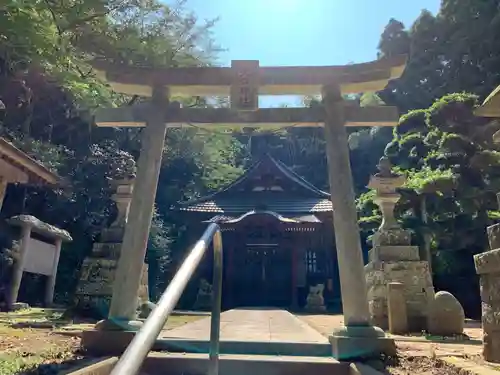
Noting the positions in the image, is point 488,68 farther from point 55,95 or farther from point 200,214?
point 55,95

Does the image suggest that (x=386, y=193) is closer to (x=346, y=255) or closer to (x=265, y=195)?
(x=346, y=255)

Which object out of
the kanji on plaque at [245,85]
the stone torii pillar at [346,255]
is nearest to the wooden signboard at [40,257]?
the kanji on plaque at [245,85]

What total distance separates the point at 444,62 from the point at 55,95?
2448 centimetres

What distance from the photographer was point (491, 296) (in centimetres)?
412

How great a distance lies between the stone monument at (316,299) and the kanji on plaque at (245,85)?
12895 millimetres

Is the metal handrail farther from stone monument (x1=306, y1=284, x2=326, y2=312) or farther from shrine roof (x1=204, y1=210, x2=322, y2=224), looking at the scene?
stone monument (x1=306, y1=284, x2=326, y2=312)

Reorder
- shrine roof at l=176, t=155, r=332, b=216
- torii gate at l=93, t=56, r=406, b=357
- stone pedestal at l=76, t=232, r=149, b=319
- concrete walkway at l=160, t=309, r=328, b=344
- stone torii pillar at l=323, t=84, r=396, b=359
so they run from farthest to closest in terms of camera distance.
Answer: shrine roof at l=176, t=155, r=332, b=216 < stone pedestal at l=76, t=232, r=149, b=319 < concrete walkway at l=160, t=309, r=328, b=344 < torii gate at l=93, t=56, r=406, b=357 < stone torii pillar at l=323, t=84, r=396, b=359

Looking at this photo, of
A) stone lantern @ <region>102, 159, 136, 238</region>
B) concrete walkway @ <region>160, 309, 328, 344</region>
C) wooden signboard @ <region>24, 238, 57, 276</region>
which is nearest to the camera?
concrete walkway @ <region>160, 309, 328, 344</region>

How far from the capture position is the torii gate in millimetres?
5324

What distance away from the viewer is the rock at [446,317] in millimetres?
7328

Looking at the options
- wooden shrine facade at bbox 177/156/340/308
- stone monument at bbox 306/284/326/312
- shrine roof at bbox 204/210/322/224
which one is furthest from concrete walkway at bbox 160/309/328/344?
wooden shrine facade at bbox 177/156/340/308

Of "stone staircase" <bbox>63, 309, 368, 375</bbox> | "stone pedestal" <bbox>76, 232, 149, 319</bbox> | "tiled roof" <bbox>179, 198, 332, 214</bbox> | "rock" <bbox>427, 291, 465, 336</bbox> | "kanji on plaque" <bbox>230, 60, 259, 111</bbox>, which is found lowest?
"stone staircase" <bbox>63, 309, 368, 375</bbox>

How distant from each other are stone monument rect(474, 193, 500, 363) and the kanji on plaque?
126 inches

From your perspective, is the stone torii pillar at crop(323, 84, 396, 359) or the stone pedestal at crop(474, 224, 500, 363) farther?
the stone torii pillar at crop(323, 84, 396, 359)
